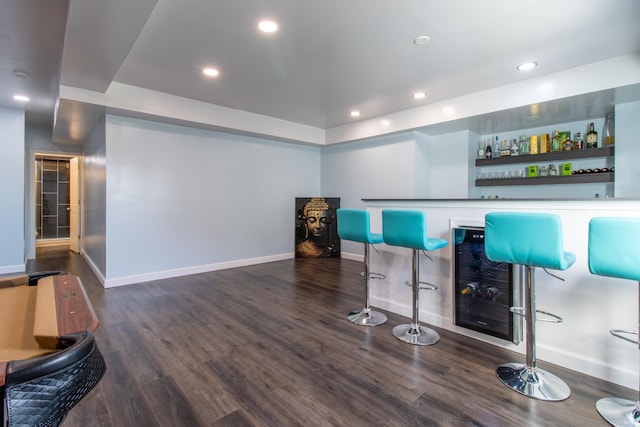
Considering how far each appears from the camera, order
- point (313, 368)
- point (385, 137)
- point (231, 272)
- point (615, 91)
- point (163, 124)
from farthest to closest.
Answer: point (385, 137) → point (231, 272) → point (163, 124) → point (615, 91) → point (313, 368)

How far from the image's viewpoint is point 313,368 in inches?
90.7

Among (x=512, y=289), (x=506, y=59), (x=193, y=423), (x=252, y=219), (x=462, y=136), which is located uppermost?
(x=506, y=59)

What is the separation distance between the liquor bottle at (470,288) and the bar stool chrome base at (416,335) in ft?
1.54

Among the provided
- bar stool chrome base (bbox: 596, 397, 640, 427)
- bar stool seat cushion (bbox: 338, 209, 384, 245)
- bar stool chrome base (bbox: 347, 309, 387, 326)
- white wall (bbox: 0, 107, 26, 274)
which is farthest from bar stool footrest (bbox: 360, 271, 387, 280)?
white wall (bbox: 0, 107, 26, 274)

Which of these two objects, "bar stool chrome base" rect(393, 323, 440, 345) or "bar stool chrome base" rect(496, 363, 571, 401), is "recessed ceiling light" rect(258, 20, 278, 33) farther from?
"bar stool chrome base" rect(496, 363, 571, 401)

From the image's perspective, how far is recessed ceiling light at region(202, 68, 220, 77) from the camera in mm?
3586

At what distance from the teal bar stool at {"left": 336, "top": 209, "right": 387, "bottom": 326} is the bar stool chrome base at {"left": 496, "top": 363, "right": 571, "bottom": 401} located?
1174mm

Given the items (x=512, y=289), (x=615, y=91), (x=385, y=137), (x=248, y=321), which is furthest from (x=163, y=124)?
(x=615, y=91)

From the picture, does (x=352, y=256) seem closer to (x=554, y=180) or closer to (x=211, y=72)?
(x=554, y=180)

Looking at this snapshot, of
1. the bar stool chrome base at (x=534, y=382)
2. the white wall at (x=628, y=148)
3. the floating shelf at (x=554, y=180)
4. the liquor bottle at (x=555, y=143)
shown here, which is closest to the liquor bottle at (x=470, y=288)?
the bar stool chrome base at (x=534, y=382)

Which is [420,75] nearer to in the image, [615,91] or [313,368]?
[615,91]

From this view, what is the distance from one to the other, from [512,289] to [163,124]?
4.93m

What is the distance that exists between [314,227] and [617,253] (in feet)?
17.1

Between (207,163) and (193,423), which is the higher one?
(207,163)
